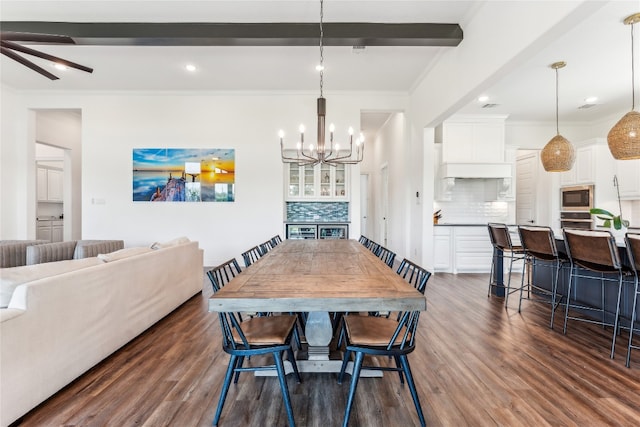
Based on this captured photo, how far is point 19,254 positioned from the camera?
3.47 meters

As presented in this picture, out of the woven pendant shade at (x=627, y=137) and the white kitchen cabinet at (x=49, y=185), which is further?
the white kitchen cabinet at (x=49, y=185)

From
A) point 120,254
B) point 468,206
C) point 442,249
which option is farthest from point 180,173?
point 468,206

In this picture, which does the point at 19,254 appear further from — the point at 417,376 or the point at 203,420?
the point at 417,376

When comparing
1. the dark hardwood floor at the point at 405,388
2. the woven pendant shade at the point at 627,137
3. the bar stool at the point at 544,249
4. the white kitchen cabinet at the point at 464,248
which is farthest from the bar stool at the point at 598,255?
the white kitchen cabinet at the point at 464,248

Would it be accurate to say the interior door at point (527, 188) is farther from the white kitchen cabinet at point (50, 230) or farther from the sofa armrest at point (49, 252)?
the white kitchen cabinet at point (50, 230)

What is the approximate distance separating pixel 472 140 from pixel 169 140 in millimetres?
5525

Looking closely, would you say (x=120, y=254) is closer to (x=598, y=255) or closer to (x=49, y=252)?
(x=49, y=252)

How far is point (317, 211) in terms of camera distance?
230 inches

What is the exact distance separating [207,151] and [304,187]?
191cm

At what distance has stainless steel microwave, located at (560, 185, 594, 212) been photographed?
5.30m

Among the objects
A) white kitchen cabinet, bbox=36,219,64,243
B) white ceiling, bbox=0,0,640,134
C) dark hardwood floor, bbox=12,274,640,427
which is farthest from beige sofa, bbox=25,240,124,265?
white kitchen cabinet, bbox=36,219,64,243

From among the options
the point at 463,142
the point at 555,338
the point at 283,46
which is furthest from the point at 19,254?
the point at 463,142

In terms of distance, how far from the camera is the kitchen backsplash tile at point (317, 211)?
5.79 m

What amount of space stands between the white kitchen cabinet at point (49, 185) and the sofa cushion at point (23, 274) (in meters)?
6.98
